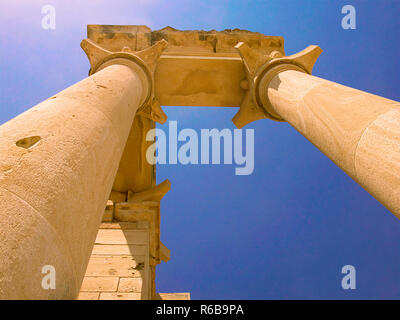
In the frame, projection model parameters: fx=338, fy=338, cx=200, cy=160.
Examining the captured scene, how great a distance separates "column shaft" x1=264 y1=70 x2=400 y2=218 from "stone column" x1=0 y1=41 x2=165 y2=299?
479 centimetres

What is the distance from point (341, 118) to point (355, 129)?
64 cm

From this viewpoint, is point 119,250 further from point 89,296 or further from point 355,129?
point 355,129

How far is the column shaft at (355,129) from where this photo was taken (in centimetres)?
588

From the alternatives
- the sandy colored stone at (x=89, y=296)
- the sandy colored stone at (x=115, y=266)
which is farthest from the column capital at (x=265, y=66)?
the sandy colored stone at (x=89, y=296)

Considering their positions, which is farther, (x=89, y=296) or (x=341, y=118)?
(x=89, y=296)

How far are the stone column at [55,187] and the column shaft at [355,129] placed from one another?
15.7ft

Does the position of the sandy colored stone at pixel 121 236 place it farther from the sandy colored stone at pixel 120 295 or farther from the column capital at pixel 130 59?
the column capital at pixel 130 59

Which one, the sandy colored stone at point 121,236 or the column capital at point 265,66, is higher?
the column capital at point 265,66

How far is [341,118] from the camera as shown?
750 centimetres

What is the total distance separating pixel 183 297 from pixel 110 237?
5.58 metres

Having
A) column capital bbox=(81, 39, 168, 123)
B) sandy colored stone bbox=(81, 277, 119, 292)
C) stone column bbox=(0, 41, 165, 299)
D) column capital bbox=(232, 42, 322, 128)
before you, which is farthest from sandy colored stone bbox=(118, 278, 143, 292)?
column capital bbox=(232, 42, 322, 128)

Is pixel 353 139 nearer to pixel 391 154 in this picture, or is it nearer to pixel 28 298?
pixel 391 154

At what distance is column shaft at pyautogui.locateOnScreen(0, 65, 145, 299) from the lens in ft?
11.1

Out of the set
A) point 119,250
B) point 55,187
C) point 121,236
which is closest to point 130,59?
point 121,236
